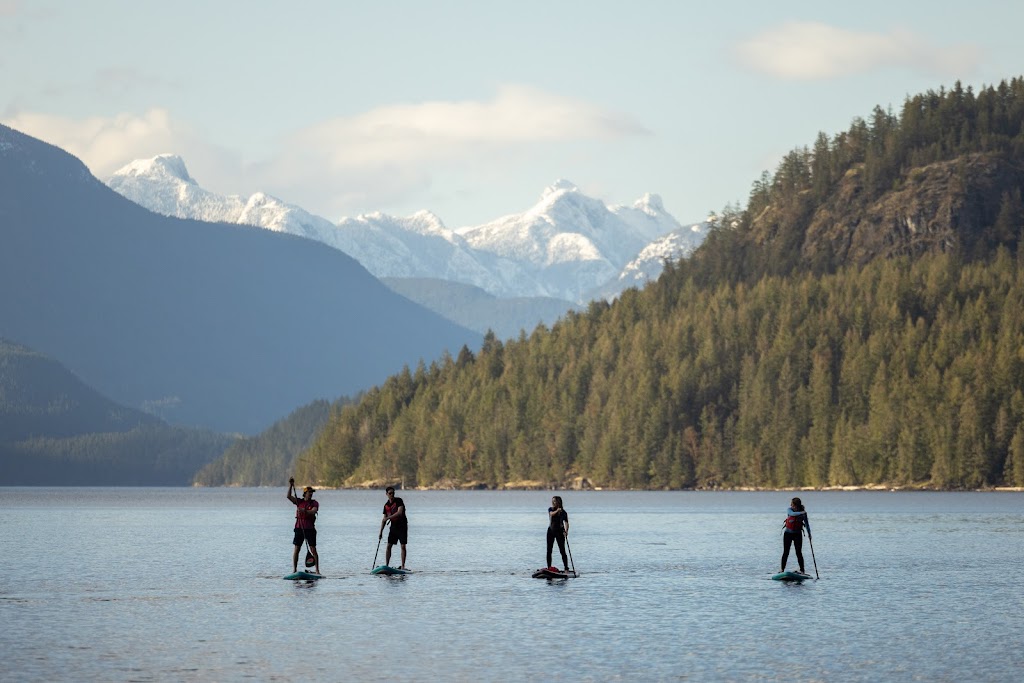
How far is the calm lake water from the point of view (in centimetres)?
4800

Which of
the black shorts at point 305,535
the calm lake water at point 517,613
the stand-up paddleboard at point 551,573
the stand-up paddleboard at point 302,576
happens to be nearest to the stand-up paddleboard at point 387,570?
the calm lake water at point 517,613

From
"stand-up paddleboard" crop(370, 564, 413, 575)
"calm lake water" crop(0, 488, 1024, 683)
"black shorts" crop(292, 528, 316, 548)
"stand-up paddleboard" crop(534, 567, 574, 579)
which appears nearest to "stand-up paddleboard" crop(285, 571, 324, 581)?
"calm lake water" crop(0, 488, 1024, 683)

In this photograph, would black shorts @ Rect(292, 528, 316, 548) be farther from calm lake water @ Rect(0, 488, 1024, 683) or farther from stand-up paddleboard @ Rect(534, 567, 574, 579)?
stand-up paddleboard @ Rect(534, 567, 574, 579)

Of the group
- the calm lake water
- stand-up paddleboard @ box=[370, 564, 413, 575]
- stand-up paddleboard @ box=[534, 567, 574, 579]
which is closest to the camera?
the calm lake water

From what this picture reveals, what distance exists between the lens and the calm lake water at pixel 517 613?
157 ft

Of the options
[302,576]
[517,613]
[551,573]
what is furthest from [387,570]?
[517,613]

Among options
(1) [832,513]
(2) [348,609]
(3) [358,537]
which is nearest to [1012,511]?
(1) [832,513]

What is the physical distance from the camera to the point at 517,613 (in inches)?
2484

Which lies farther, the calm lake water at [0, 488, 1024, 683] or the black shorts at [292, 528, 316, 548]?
the black shorts at [292, 528, 316, 548]

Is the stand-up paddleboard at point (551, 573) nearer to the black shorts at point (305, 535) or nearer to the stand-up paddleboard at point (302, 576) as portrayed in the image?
the stand-up paddleboard at point (302, 576)

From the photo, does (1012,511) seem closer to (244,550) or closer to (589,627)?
(244,550)

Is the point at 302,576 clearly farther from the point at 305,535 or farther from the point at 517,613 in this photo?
the point at 517,613

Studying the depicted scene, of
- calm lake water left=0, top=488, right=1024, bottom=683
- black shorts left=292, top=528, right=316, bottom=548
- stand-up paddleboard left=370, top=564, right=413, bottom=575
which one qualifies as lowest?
calm lake water left=0, top=488, right=1024, bottom=683

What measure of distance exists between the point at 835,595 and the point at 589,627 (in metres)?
16.5
